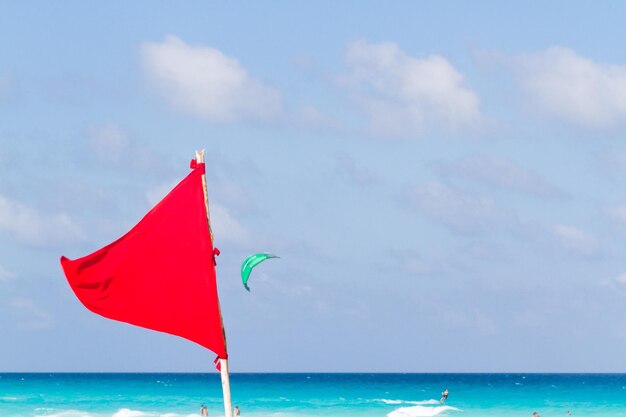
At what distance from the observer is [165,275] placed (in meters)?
13.8

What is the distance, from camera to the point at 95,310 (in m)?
13.6

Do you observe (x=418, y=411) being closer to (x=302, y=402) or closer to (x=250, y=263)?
(x=302, y=402)

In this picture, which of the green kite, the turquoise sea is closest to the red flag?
the green kite

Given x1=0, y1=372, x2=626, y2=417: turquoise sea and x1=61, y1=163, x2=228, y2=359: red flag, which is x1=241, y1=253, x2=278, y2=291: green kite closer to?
x1=61, y1=163, x2=228, y2=359: red flag

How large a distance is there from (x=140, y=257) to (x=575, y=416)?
60.3m

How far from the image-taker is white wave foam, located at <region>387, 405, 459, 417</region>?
68044 mm

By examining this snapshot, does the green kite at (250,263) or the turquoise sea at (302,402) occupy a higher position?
the turquoise sea at (302,402)

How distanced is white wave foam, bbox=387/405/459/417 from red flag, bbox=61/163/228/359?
54511mm

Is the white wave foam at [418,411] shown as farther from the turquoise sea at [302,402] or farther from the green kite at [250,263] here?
the green kite at [250,263]

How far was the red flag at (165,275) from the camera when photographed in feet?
44.4

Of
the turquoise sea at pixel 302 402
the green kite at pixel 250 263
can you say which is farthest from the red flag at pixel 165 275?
the turquoise sea at pixel 302 402

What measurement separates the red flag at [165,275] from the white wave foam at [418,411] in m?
54.5

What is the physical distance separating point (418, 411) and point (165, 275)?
5698 centimetres

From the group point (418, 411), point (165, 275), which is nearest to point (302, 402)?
point (418, 411)
